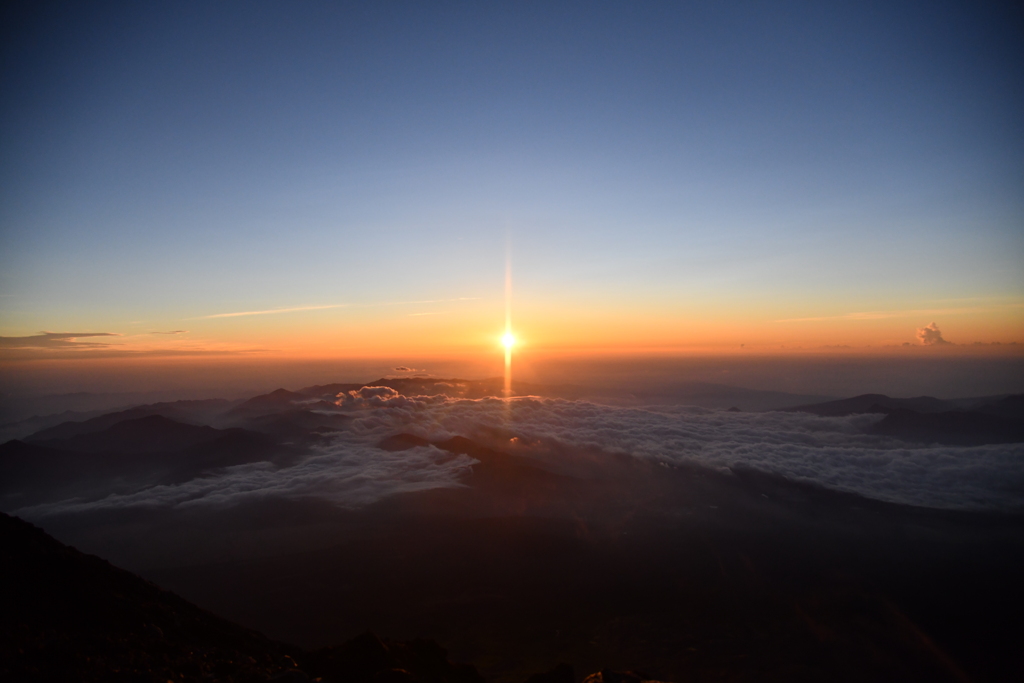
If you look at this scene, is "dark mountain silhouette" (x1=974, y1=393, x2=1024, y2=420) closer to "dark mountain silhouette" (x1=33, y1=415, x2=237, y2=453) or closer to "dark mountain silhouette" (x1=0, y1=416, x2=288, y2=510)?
"dark mountain silhouette" (x1=0, y1=416, x2=288, y2=510)

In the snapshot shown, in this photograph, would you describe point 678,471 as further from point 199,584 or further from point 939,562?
point 199,584

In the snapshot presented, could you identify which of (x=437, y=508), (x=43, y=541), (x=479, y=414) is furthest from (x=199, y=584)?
(x=479, y=414)

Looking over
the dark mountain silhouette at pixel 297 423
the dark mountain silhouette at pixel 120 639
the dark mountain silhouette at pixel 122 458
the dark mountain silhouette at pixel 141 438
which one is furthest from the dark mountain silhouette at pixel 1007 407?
the dark mountain silhouette at pixel 141 438

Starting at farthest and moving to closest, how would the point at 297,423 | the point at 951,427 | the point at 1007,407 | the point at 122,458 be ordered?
the point at 1007,407, the point at 297,423, the point at 951,427, the point at 122,458

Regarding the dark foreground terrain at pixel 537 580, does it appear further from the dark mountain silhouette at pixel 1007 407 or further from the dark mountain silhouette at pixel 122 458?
the dark mountain silhouette at pixel 1007 407

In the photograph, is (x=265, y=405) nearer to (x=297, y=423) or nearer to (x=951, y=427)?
(x=297, y=423)

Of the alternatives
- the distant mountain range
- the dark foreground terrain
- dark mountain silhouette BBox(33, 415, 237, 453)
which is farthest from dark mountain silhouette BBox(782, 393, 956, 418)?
dark mountain silhouette BBox(33, 415, 237, 453)

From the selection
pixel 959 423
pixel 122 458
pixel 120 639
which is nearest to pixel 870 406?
pixel 959 423
